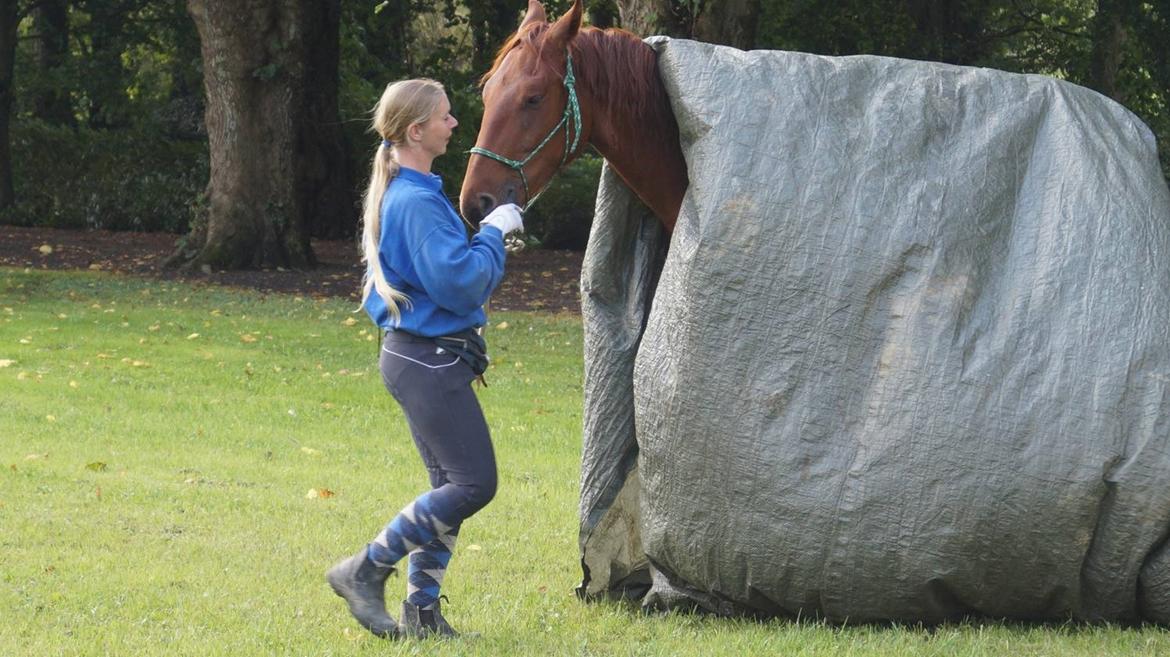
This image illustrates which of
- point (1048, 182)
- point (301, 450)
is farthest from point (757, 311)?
point (301, 450)

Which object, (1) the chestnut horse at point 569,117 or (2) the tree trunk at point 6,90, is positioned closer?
(1) the chestnut horse at point 569,117

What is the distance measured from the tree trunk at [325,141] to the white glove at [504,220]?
17.2 meters

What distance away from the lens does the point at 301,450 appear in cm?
851

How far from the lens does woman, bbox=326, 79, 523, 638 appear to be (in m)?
4.20

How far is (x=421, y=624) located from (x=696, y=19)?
9.10 m

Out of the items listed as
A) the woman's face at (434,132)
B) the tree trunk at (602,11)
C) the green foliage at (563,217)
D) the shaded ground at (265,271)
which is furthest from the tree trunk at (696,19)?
the green foliage at (563,217)

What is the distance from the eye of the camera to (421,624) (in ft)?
15.0

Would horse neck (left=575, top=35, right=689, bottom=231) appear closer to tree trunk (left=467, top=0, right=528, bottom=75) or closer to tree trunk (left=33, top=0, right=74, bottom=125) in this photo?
tree trunk (left=467, top=0, right=528, bottom=75)

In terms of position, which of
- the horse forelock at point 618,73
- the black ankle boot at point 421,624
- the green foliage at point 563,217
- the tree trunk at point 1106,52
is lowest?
the green foliage at point 563,217

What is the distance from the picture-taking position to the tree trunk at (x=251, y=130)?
1862cm

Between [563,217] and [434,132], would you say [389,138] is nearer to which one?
[434,132]

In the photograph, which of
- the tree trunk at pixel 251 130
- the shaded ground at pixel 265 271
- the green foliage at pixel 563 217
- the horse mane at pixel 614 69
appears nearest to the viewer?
the horse mane at pixel 614 69

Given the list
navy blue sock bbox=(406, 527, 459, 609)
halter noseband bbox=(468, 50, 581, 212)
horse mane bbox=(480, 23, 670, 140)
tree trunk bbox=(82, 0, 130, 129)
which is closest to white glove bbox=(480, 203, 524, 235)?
halter noseband bbox=(468, 50, 581, 212)

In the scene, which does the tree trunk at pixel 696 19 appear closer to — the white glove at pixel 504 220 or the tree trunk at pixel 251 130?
the tree trunk at pixel 251 130
